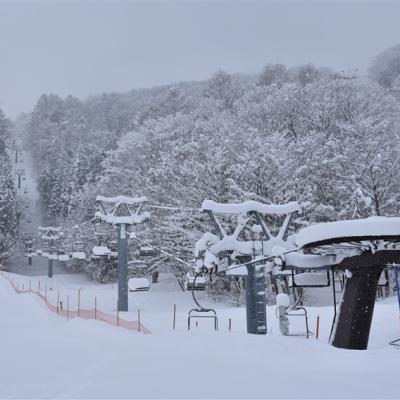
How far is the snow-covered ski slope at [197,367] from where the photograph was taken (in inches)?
284

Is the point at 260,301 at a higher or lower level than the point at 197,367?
lower

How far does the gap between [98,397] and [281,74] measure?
68.8 m

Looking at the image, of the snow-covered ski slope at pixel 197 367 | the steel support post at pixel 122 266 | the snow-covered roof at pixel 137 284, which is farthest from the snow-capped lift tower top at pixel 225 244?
the steel support post at pixel 122 266

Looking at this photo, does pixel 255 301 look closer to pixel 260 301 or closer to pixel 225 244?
pixel 260 301

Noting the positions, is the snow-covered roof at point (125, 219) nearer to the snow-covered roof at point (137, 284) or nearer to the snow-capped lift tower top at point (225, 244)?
the snow-covered roof at point (137, 284)

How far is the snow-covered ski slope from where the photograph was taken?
7.21 meters

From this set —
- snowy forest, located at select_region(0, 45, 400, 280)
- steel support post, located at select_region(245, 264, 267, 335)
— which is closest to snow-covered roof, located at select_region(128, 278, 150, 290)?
snowy forest, located at select_region(0, 45, 400, 280)

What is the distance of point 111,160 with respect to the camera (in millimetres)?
57312

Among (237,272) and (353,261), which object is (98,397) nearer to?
(353,261)

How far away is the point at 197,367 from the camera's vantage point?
8.67m

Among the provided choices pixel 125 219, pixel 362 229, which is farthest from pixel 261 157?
pixel 362 229

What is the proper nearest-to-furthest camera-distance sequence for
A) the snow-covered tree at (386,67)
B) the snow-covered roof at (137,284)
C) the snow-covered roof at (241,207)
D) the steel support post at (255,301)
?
the steel support post at (255,301) < the snow-covered roof at (241,207) < the snow-covered roof at (137,284) < the snow-covered tree at (386,67)

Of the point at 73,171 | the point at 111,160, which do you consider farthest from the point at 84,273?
the point at 73,171

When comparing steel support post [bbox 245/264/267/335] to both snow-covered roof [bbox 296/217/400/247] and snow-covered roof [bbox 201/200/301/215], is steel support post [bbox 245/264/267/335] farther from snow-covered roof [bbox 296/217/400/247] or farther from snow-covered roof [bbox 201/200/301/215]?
snow-covered roof [bbox 296/217/400/247]
